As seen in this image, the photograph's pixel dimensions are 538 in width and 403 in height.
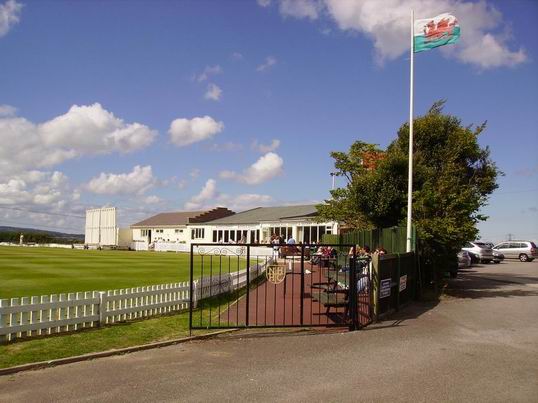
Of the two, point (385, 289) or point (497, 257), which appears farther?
point (497, 257)

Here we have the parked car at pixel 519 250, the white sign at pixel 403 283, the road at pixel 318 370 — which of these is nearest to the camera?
the road at pixel 318 370

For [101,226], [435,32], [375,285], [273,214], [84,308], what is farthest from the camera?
[101,226]

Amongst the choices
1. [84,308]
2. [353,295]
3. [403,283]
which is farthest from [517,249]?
[84,308]

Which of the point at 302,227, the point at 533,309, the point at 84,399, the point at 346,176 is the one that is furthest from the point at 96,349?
the point at 302,227

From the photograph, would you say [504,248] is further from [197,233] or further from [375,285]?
[197,233]

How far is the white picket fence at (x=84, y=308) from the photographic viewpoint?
8766 millimetres

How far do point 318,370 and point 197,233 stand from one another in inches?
2201

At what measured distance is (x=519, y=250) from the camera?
40.4m

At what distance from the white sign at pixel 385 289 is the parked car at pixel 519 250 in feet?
105

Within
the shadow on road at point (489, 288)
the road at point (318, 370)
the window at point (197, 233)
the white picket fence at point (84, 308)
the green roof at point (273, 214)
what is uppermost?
the green roof at point (273, 214)

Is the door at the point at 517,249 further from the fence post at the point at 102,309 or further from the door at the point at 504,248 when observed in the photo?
the fence post at the point at 102,309

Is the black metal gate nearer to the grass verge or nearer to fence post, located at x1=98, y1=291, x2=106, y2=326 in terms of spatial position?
the grass verge

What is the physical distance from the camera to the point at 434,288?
59.5 ft

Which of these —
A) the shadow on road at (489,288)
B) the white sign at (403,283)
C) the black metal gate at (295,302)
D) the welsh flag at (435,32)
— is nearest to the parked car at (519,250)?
the shadow on road at (489,288)
